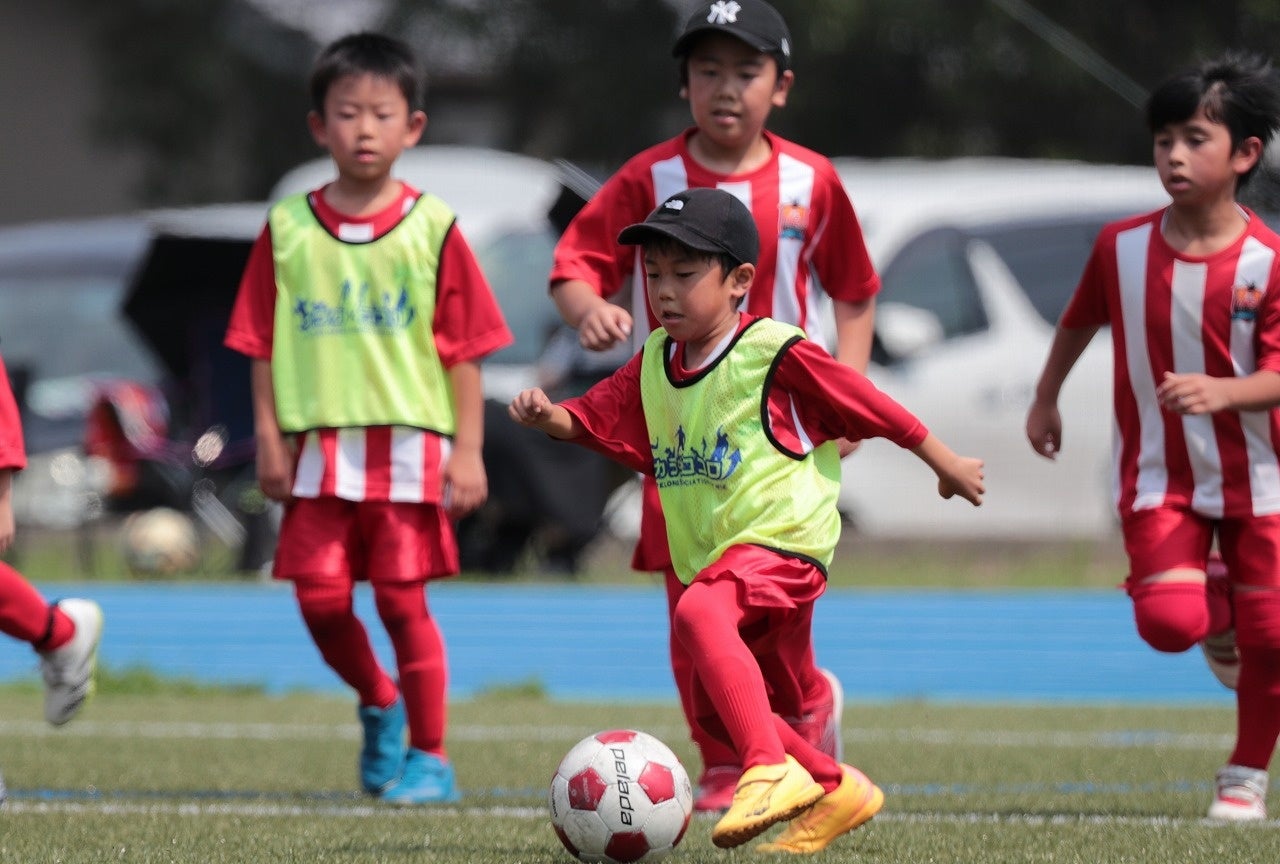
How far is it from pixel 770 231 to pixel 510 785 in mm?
1677

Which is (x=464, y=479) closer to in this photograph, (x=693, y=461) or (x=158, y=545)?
(x=693, y=461)

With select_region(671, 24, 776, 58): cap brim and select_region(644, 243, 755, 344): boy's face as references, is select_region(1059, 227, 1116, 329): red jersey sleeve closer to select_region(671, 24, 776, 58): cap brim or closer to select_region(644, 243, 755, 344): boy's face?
select_region(671, 24, 776, 58): cap brim

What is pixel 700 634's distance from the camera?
4.13 meters

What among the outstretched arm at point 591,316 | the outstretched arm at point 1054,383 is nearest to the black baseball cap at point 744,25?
the outstretched arm at point 591,316

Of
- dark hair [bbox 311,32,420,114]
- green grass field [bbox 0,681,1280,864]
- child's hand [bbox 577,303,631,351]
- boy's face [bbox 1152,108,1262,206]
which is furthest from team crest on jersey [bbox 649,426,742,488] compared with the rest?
dark hair [bbox 311,32,420,114]

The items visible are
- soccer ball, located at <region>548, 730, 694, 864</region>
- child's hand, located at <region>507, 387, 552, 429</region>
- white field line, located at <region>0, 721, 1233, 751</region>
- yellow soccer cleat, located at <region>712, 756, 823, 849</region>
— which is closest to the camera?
yellow soccer cleat, located at <region>712, 756, 823, 849</region>

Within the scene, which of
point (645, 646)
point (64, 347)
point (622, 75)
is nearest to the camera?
point (645, 646)

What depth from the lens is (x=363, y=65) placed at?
5422 millimetres

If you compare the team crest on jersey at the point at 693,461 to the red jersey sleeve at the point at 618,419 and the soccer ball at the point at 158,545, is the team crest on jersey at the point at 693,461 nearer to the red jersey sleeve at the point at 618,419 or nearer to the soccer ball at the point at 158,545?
the red jersey sleeve at the point at 618,419

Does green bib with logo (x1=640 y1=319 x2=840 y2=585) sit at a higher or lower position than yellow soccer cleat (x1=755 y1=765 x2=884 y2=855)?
higher

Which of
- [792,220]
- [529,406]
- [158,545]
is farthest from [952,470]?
[158,545]

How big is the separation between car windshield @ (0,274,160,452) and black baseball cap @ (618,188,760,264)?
11.5 m

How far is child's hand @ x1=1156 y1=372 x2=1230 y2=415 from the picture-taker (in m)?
4.73

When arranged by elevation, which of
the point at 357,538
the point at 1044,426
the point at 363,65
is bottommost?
the point at 357,538
